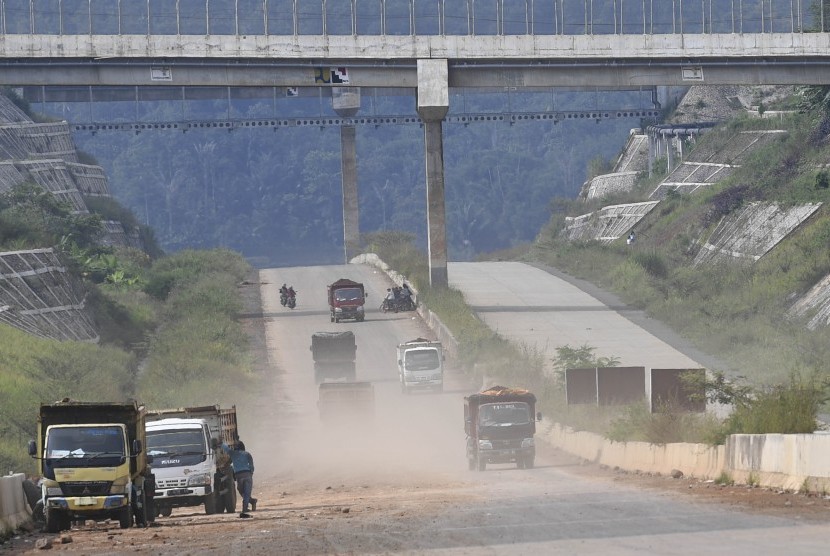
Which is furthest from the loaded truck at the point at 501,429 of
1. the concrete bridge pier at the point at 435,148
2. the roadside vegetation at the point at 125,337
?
the concrete bridge pier at the point at 435,148

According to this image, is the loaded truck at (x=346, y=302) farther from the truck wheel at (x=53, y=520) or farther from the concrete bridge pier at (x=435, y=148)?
the truck wheel at (x=53, y=520)

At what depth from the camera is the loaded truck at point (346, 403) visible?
54.4 meters

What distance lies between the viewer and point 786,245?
78.1 meters

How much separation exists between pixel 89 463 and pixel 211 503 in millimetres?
4595

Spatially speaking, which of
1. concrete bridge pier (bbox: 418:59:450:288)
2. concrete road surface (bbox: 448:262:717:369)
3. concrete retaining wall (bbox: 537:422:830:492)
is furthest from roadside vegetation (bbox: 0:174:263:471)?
concrete retaining wall (bbox: 537:422:830:492)

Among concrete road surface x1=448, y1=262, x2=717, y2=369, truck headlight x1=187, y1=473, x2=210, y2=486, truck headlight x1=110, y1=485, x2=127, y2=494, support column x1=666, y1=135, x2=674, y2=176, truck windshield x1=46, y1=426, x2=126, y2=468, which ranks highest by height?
support column x1=666, y1=135, x2=674, y2=176

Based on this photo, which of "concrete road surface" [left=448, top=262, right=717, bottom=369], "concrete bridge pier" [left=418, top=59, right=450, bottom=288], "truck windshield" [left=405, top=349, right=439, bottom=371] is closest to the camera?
"truck windshield" [left=405, top=349, right=439, bottom=371]

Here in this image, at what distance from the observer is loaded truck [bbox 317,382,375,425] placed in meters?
54.4

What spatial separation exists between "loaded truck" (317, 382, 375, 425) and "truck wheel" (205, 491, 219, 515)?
23.6 m

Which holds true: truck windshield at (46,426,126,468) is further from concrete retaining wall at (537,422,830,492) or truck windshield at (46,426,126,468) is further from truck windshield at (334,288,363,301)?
truck windshield at (334,288,363,301)

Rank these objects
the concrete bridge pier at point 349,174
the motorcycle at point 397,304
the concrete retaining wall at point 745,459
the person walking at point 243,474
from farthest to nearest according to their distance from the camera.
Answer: the concrete bridge pier at point 349,174 < the motorcycle at point 397,304 < the person walking at point 243,474 < the concrete retaining wall at point 745,459

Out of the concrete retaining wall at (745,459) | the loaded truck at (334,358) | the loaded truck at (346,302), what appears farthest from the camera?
the loaded truck at (346,302)

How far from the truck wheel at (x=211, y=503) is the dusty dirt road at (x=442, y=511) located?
64 cm

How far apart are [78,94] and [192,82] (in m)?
67.2
